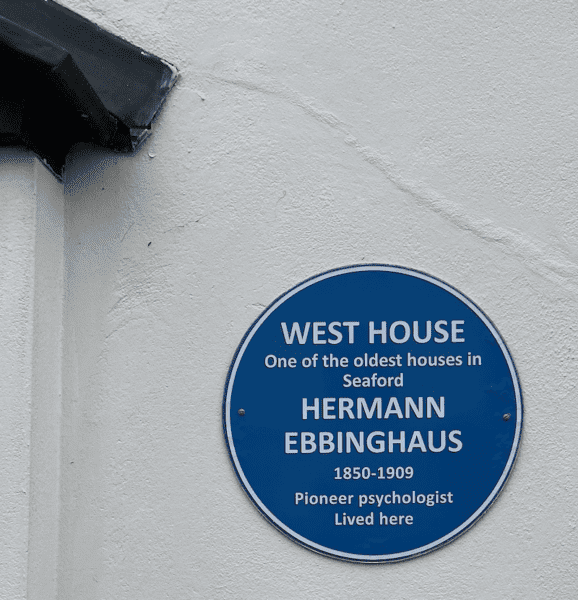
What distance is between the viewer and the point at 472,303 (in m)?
2.68

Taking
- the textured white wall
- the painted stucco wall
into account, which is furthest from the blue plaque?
the textured white wall

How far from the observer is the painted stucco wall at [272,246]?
259 centimetres

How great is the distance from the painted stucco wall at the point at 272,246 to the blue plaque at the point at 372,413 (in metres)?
0.06

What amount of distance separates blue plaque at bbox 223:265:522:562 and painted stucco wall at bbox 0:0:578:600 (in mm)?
62

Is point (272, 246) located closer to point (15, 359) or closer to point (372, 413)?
point (372, 413)

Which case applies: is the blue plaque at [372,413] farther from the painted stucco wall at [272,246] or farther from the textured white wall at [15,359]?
the textured white wall at [15,359]

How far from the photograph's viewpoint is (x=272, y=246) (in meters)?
2.74

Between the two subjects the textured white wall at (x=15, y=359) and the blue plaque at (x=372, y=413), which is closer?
the textured white wall at (x=15, y=359)

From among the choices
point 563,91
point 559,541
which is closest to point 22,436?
point 559,541

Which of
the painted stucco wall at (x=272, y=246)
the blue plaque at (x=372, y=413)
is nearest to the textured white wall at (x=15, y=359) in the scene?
the painted stucco wall at (x=272, y=246)

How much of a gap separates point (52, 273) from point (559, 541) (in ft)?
6.50

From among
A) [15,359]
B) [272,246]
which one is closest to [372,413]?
[272,246]

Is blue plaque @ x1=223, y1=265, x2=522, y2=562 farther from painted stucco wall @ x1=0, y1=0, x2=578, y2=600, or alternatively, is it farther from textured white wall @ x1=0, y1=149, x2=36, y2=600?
textured white wall @ x1=0, y1=149, x2=36, y2=600

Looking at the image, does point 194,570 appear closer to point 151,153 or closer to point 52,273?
point 52,273
